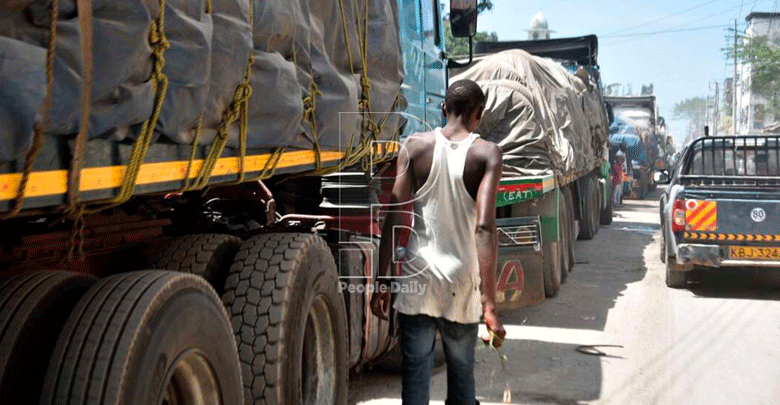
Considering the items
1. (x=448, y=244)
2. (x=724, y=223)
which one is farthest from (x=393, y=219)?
(x=724, y=223)

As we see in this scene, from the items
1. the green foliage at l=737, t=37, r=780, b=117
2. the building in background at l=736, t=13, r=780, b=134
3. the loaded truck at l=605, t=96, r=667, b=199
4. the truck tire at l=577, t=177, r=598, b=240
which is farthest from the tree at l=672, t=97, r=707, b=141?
the truck tire at l=577, t=177, r=598, b=240

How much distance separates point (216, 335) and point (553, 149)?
300 inches

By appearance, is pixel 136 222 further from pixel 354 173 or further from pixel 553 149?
pixel 553 149

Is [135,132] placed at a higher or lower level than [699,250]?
higher

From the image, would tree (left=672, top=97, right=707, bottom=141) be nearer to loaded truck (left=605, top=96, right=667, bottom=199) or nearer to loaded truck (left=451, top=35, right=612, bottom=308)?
loaded truck (left=605, top=96, right=667, bottom=199)

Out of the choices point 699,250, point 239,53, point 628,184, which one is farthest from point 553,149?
point 628,184

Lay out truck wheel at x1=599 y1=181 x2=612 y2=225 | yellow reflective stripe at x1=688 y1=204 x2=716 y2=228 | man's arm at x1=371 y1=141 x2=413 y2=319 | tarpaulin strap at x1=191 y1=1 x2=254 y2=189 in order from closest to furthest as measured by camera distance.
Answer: tarpaulin strap at x1=191 y1=1 x2=254 y2=189 → man's arm at x1=371 y1=141 x2=413 y2=319 → yellow reflective stripe at x1=688 y1=204 x2=716 y2=228 → truck wheel at x1=599 y1=181 x2=612 y2=225

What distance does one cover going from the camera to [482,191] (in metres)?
3.91

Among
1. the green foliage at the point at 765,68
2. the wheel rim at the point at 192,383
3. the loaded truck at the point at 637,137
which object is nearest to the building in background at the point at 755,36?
the green foliage at the point at 765,68

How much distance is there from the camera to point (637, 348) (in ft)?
25.5

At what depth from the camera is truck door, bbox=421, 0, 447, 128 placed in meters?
7.38

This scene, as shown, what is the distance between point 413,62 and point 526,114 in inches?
134

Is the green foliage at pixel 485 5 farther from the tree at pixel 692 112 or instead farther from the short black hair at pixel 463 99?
the tree at pixel 692 112

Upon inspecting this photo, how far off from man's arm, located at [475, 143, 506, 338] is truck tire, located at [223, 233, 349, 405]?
2.72ft
